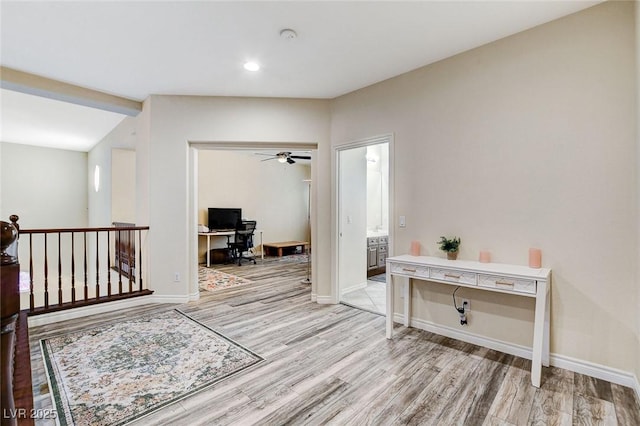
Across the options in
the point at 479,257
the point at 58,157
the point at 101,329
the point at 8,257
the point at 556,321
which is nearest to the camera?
the point at 8,257

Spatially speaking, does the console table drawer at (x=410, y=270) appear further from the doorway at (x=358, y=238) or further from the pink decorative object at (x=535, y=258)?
the pink decorative object at (x=535, y=258)

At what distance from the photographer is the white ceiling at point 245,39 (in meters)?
2.36

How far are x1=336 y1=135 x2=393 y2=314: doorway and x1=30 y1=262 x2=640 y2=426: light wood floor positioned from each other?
A: 107 centimetres

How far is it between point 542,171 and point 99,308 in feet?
16.3

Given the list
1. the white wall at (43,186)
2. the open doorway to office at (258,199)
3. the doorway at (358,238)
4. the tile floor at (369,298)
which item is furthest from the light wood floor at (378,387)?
the white wall at (43,186)

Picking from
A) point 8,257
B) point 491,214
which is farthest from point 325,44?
point 8,257

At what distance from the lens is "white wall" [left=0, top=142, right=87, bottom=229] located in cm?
711

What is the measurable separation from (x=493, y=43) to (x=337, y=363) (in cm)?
314

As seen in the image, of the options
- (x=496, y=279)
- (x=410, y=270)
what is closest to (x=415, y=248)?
(x=410, y=270)

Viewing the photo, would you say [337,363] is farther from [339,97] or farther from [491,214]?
[339,97]

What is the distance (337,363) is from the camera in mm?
2547

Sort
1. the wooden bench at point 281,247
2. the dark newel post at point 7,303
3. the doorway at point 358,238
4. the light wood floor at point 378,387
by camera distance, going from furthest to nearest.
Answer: the wooden bench at point 281,247, the doorway at point 358,238, the light wood floor at point 378,387, the dark newel post at point 7,303

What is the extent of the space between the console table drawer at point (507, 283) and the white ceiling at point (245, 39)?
207 centimetres

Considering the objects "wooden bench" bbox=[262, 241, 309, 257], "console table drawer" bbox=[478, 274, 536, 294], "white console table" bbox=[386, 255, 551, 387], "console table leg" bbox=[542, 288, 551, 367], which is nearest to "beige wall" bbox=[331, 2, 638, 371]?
"console table leg" bbox=[542, 288, 551, 367]
